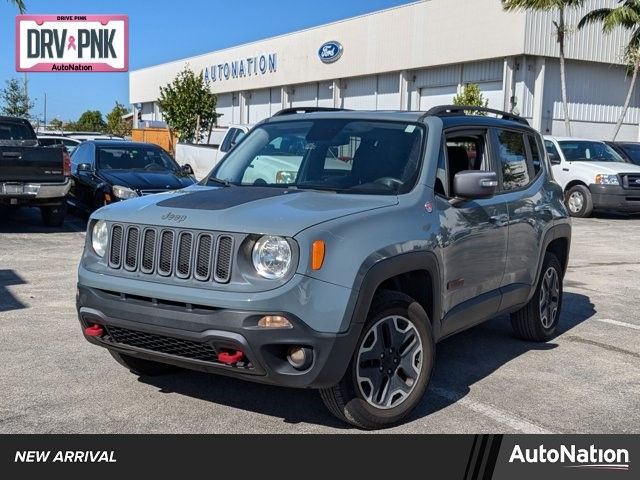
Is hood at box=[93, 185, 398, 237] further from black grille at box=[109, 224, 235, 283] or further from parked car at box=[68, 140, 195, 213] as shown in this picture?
parked car at box=[68, 140, 195, 213]

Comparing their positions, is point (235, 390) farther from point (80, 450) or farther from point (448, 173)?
point (448, 173)

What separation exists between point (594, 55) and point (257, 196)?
→ 2957 cm

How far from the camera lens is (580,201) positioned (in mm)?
18547

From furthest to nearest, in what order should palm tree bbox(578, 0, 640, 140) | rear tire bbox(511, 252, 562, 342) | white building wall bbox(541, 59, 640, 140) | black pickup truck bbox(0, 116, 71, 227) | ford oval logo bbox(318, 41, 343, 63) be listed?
ford oval logo bbox(318, 41, 343, 63)
white building wall bbox(541, 59, 640, 140)
palm tree bbox(578, 0, 640, 140)
black pickup truck bbox(0, 116, 71, 227)
rear tire bbox(511, 252, 562, 342)

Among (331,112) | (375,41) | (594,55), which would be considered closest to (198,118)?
(375,41)


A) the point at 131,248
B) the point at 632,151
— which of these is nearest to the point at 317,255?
the point at 131,248

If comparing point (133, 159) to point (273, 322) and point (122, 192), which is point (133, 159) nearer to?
point (122, 192)

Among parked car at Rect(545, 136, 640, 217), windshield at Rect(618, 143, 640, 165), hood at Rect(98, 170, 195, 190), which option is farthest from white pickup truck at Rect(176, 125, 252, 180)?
windshield at Rect(618, 143, 640, 165)

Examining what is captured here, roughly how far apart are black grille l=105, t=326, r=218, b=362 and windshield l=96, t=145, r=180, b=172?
10021 mm

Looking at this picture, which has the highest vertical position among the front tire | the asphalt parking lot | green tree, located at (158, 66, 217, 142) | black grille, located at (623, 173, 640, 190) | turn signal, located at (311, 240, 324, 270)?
green tree, located at (158, 66, 217, 142)

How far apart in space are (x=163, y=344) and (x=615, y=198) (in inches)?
606

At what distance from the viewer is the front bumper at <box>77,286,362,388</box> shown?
13.2 ft

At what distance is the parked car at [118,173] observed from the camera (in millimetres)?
13172

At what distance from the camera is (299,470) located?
397 cm
